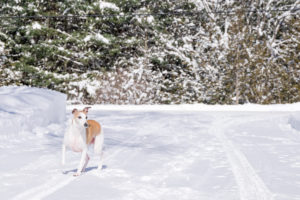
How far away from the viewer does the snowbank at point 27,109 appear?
11680 millimetres

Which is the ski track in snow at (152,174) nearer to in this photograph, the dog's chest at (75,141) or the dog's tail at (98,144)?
the dog's tail at (98,144)

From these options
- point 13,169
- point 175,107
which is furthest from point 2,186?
point 175,107

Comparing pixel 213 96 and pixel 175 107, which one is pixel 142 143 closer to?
pixel 175 107

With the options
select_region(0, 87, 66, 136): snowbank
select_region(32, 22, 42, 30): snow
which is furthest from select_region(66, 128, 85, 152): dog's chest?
select_region(32, 22, 42, 30): snow

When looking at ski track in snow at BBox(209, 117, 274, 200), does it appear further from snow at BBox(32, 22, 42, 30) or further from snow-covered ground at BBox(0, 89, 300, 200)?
snow at BBox(32, 22, 42, 30)

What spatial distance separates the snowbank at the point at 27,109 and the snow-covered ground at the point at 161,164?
0.08 meters

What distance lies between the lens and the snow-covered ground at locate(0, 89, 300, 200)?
6129 millimetres

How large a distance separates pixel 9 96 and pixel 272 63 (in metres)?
23.1

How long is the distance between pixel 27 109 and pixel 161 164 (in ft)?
19.3

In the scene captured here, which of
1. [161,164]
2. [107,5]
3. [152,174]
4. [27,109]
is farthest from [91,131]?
[107,5]

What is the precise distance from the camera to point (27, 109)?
42.2 ft

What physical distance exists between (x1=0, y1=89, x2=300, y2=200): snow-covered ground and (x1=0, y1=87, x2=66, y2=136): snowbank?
8 centimetres

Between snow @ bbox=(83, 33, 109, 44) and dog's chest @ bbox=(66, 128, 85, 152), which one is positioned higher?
snow @ bbox=(83, 33, 109, 44)

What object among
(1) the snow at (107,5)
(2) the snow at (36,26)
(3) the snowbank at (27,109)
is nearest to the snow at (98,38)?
(1) the snow at (107,5)
